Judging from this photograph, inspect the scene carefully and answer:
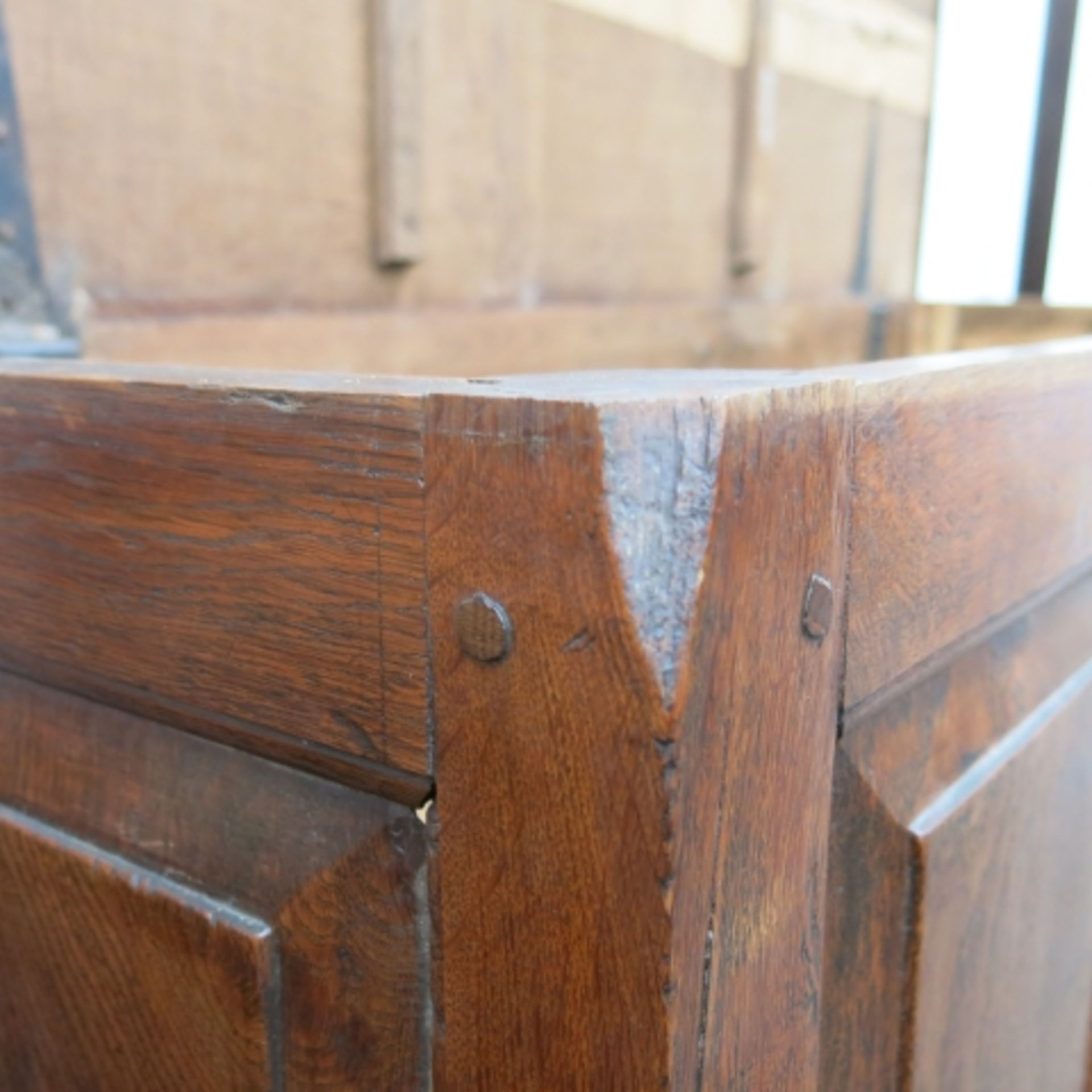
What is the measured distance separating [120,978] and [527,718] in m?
0.35

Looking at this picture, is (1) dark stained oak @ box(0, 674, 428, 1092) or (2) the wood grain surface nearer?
(2) the wood grain surface

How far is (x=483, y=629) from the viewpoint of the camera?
0.43 meters

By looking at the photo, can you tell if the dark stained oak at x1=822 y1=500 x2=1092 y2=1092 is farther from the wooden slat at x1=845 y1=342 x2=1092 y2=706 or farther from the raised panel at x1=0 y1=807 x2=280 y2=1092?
the raised panel at x1=0 y1=807 x2=280 y2=1092

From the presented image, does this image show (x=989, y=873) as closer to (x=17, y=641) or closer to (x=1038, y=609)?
(x=1038, y=609)

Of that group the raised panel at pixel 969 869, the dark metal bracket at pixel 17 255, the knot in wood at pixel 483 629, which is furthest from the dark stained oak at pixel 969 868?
the dark metal bracket at pixel 17 255

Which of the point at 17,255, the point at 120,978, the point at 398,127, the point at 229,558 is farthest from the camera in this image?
the point at 398,127

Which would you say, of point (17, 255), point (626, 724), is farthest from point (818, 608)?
point (17, 255)

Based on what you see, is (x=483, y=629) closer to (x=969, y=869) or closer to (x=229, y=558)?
(x=229, y=558)

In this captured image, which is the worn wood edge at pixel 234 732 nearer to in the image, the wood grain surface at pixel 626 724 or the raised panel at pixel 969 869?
the wood grain surface at pixel 626 724

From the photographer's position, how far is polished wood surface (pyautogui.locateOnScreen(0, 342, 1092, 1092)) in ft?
1.34

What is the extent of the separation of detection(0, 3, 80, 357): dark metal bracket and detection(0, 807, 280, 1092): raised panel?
57cm

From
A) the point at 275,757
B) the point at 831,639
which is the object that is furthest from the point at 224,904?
the point at 831,639

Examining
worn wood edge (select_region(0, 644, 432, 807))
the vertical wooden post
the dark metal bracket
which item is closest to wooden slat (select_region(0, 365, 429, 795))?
worn wood edge (select_region(0, 644, 432, 807))

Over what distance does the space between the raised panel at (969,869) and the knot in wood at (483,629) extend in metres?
0.20
